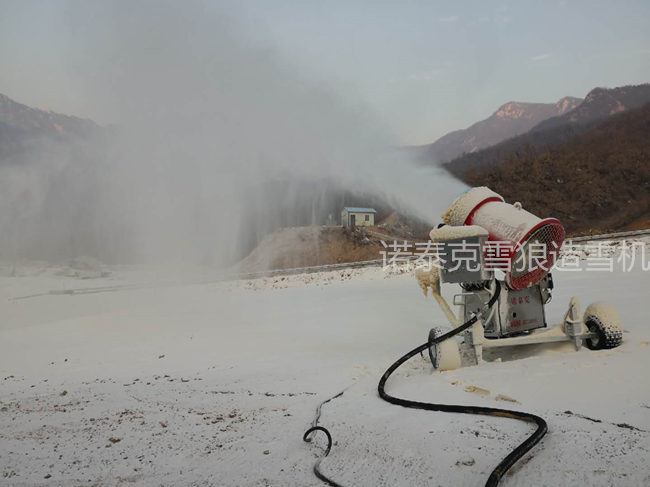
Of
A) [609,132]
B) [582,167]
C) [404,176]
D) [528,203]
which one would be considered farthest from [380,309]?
[609,132]

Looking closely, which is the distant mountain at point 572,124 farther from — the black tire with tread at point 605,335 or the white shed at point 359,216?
the black tire with tread at point 605,335

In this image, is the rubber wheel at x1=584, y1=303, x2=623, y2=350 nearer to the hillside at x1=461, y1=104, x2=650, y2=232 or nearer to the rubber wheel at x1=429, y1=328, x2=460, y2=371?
the rubber wheel at x1=429, y1=328, x2=460, y2=371

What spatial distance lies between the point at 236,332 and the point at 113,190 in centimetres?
2313

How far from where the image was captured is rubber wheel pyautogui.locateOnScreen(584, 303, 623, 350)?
5.35 m

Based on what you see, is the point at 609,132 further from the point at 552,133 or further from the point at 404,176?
the point at 404,176

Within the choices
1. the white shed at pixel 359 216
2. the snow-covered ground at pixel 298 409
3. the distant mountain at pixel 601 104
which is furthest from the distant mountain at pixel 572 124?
the snow-covered ground at pixel 298 409

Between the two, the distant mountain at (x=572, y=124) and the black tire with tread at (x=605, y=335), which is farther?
the distant mountain at (x=572, y=124)

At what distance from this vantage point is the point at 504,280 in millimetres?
5750

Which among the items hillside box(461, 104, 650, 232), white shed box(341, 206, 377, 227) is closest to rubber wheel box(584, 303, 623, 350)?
hillside box(461, 104, 650, 232)

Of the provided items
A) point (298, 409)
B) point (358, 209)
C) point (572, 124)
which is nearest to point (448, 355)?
point (298, 409)

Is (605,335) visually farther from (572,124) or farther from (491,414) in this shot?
(572,124)

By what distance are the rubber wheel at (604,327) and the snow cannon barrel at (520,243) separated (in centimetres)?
75

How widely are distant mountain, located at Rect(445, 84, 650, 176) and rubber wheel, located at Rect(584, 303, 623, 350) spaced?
65.6 m

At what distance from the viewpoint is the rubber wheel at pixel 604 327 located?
211 inches
